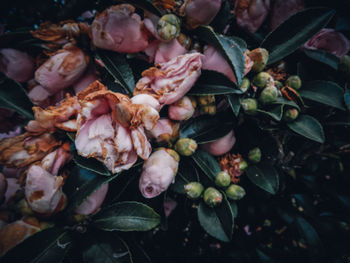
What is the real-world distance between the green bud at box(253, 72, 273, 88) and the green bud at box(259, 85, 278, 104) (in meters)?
0.02

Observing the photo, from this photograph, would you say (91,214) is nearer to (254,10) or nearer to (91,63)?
A: (91,63)

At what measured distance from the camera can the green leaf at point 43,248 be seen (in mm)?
503

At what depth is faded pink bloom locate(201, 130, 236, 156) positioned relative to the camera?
680 millimetres

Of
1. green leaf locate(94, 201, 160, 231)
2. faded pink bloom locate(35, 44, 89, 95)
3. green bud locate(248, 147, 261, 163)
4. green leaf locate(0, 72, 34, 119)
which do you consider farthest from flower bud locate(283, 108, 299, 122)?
green leaf locate(0, 72, 34, 119)

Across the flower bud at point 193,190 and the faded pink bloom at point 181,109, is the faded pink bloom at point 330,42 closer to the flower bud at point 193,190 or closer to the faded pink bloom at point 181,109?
the faded pink bloom at point 181,109

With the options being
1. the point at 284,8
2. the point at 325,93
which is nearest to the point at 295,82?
the point at 325,93

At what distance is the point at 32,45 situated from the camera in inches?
25.1

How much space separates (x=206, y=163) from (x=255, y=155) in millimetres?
157

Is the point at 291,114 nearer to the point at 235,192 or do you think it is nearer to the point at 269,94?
the point at 269,94

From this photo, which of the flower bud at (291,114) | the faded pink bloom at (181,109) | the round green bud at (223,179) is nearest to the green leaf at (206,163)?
the round green bud at (223,179)

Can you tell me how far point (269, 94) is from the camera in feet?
1.95

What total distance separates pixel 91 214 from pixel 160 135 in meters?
0.30


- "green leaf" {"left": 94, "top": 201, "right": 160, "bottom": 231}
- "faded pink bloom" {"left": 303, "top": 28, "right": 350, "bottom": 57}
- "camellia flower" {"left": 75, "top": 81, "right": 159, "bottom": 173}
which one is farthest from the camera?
"faded pink bloom" {"left": 303, "top": 28, "right": 350, "bottom": 57}

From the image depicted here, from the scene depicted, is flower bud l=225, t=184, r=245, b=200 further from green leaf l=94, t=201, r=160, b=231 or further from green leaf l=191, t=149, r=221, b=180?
green leaf l=94, t=201, r=160, b=231
